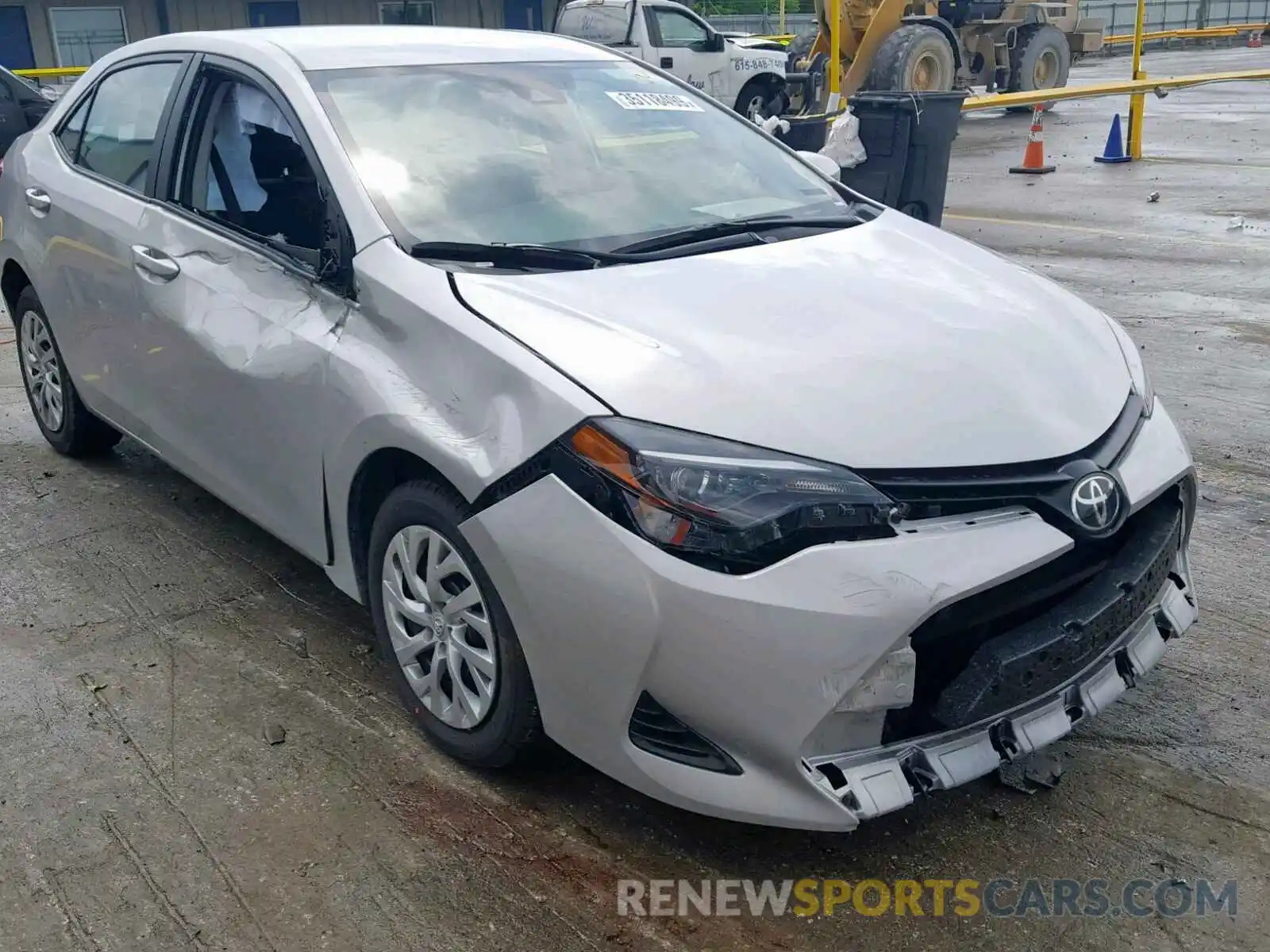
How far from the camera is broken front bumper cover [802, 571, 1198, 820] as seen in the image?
2500mm

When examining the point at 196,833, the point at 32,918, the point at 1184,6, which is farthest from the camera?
the point at 1184,6

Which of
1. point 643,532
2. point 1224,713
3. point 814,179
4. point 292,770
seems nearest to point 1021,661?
point 643,532

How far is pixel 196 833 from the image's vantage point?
2.94 meters

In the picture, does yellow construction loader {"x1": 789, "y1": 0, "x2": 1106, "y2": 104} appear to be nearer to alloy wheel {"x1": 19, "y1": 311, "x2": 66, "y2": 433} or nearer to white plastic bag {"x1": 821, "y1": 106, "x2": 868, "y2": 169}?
white plastic bag {"x1": 821, "y1": 106, "x2": 868, "y2": 169}

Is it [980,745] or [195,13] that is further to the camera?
[195,13]

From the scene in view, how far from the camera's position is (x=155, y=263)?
13.2ft

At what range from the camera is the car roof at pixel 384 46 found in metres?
3.77

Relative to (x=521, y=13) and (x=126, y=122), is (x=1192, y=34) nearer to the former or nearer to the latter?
(x=521, y=13)

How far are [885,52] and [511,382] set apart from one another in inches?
631

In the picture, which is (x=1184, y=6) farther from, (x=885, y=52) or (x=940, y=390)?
(x=940, y=390)

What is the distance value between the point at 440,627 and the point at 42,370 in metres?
3.10

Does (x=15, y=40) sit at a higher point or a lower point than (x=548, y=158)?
lower

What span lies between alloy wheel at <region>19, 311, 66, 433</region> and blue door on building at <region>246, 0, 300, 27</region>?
85.8ft

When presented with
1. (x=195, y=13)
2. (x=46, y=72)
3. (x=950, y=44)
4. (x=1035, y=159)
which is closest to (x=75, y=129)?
(x=1035, y=159)
